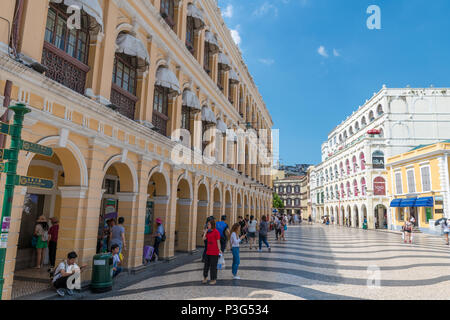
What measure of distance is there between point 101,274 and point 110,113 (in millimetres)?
4062

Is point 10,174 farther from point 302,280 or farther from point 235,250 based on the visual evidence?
point 302,280

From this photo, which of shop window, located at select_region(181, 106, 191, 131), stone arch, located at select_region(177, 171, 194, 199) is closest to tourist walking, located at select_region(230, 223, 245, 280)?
stone arch, located at select_region(177, 171, 194, 199)

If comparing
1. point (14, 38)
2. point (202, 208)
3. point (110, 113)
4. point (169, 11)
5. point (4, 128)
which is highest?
point (169, 11)

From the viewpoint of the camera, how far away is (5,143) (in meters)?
5.16

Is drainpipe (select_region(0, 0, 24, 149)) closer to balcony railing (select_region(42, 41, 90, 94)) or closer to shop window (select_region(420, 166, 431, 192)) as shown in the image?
balcony railing (select_region(42, 41, 90, 94))

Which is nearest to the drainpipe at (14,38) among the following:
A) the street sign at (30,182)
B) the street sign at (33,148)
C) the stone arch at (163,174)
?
the street sign at (33,148)

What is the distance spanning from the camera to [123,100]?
9.20m

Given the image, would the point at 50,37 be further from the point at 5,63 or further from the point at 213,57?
the point at 213,57

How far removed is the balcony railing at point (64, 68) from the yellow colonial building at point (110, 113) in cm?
3

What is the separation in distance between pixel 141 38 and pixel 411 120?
38239 millimetres

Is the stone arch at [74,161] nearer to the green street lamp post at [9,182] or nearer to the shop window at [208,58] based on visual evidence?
the green street lamp post at [9,182]

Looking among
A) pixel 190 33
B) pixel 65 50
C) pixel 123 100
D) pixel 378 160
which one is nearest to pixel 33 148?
pixel 65 50

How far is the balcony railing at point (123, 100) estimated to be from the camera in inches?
345
